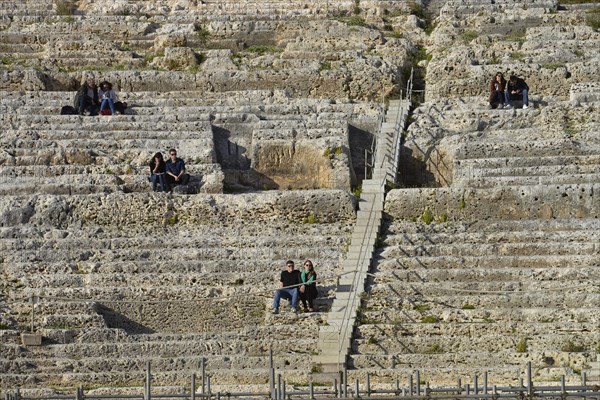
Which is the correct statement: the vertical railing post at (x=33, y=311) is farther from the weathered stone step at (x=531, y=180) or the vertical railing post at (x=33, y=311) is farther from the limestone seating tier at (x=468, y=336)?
the weathered stone step at (x=531, y=180)

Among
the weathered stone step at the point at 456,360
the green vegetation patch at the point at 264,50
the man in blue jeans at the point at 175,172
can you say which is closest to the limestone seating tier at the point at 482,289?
the weathered stone step at the point at 456,360

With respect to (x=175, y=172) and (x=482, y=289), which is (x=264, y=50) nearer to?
(x=175, y=172)

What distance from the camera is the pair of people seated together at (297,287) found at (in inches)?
1289

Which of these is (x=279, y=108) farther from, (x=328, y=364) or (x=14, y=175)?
(x=328, y=364)

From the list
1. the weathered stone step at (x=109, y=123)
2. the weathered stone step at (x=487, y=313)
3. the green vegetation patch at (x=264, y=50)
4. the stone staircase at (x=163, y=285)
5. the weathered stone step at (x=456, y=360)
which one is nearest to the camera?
the weathered stone step at (x=456, y=360)

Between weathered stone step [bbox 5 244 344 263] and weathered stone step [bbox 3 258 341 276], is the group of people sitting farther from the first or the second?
weathered stone step [bbox 3 258 341 276]

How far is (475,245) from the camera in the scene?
34125mm

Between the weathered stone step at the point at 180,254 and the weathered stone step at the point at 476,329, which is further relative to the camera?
the weathered stone step at the point at 180,254

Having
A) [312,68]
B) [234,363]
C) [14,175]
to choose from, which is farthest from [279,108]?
[234,363]

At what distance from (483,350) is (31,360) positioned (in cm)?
665

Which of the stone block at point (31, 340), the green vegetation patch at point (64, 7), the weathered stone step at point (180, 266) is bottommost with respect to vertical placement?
the stone block at point (31, 340)

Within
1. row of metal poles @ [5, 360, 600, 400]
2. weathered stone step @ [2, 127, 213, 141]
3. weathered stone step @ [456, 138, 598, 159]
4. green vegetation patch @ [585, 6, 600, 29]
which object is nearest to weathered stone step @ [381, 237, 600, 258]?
weathered stone step @ [456, 138, 598, 159]

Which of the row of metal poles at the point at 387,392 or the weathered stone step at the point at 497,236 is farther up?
the weathered stone step at the point at 497,236

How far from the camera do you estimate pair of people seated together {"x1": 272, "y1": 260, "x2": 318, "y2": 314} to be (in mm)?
32750
